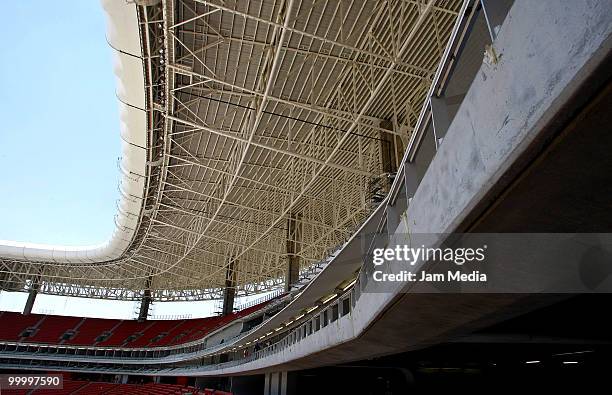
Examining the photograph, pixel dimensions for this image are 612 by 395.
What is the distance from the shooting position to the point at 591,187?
220cm

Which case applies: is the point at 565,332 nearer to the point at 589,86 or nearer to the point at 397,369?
the point at 589,86

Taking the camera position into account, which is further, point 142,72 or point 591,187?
point 142,72

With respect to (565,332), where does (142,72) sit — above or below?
above

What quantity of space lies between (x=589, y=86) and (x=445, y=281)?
2.69m

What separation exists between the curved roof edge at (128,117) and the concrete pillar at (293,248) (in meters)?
11.0

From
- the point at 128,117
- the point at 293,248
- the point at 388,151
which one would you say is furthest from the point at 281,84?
the point at 293,248

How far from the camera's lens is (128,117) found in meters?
17.1

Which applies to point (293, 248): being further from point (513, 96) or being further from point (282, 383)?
point (513, 96)

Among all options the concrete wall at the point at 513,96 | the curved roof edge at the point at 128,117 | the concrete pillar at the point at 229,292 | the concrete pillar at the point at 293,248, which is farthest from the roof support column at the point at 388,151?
the concrete pillar at the point at 229,292

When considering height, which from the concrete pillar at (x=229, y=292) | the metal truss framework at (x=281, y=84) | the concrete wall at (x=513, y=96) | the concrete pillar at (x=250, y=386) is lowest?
the concrete pillar at (x=250, y=386)

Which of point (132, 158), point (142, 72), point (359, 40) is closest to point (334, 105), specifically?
point (359, 40)

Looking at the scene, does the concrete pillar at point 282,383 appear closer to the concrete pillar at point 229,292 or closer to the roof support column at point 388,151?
the roof support column at point 388,151

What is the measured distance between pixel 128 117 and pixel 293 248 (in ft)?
54.2

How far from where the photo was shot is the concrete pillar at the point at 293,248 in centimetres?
3023
